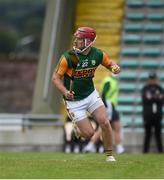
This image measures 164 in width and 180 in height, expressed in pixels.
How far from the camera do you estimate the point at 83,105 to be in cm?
1430

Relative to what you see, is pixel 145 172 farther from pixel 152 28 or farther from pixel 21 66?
pixel 21 66

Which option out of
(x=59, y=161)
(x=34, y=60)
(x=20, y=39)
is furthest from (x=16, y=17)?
(x=59, y=161)

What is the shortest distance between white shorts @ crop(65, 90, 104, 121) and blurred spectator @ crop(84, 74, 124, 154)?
645 centimetres

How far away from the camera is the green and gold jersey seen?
14.1 m

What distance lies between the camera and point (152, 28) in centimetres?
2898

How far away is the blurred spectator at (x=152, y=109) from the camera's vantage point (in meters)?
22.3

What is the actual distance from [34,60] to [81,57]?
29531mm

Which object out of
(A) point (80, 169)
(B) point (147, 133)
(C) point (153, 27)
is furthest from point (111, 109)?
(A) point (80, 169)

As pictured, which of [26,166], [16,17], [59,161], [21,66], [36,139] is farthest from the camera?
[16,17]

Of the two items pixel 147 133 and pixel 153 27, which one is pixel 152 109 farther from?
pixel 153 27

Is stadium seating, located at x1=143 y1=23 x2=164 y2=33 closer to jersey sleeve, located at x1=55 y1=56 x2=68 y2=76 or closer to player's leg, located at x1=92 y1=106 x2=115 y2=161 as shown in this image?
player's leg, located at x1=92 y1=106 x2=115 y2=161

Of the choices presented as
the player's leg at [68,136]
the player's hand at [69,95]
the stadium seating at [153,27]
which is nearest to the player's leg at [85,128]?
the player's hand at [69,95]

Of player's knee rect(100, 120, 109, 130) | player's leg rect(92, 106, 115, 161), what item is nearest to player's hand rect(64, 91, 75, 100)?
player's leg rect(92, 106, 115, 161)

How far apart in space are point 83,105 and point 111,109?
6996 millimetres
